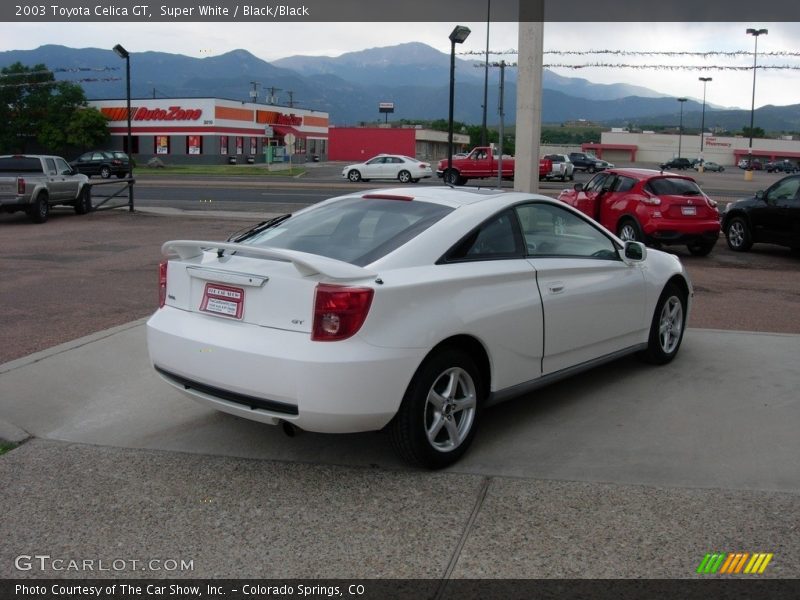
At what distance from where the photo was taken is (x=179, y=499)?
14.7ft

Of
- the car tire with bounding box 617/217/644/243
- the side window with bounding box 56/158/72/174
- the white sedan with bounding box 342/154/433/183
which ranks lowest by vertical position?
the car tire with bounding box 617/217/644/243

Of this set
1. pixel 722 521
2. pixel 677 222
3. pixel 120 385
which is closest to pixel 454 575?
pixel 722 521

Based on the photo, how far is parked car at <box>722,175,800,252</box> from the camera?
15.3 meters

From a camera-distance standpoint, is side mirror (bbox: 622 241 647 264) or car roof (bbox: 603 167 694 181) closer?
side mirror (bbox: 622 241 647 264)

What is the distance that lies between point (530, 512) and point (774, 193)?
13.5 metres

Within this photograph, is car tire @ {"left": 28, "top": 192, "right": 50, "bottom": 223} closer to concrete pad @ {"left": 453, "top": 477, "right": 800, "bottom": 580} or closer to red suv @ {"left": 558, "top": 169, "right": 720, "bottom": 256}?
red suv @ {"left": 558, "top": 169, "right": 720, "bottom": 256}

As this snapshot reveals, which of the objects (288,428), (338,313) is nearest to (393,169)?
(288,428)

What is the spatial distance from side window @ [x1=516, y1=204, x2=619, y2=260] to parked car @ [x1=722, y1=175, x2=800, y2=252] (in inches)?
405

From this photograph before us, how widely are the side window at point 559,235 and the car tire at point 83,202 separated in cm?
1967

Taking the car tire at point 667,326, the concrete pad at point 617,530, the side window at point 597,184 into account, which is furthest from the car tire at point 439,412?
the side window at point 597,184

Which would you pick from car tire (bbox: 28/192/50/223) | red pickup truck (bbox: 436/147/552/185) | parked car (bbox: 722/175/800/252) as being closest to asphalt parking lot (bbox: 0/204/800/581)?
parked car (bbox: 722/175/800/252)

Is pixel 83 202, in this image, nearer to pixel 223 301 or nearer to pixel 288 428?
pixel 223 301

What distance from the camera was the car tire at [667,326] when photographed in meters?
6.91

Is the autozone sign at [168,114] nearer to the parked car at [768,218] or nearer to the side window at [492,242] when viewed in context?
the parked car at [768,218]
